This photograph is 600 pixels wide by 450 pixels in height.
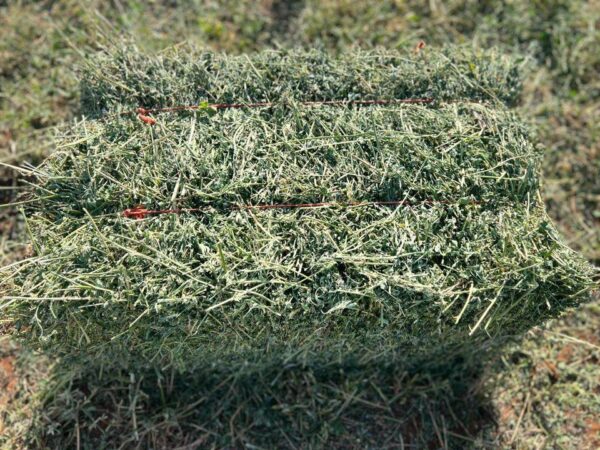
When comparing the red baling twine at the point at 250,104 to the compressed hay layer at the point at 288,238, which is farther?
the red baling twine at the point at 250,104

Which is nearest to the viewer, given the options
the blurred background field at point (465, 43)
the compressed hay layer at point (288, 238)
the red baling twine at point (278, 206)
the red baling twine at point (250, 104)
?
the compressed hay layer at point (288, 238)

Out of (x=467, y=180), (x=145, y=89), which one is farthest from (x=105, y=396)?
(x=467, y=180)

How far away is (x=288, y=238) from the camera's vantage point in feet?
8.82

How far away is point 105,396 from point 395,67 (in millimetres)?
2511

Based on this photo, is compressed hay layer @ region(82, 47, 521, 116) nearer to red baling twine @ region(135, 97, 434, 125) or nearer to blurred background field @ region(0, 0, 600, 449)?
red baling twine @ region(135, 97, 434, 125)

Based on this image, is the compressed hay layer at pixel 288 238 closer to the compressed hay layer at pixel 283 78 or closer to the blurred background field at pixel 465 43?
the compressed hay layer at pixel 283 78

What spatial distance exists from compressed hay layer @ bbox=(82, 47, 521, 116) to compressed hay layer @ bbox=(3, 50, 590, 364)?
0.25ft

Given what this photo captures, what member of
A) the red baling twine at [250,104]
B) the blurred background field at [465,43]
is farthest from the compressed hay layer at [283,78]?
the blurred background field at [465,43]

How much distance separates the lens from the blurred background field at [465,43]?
3.53 m

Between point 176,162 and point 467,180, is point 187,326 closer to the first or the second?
point 176,162

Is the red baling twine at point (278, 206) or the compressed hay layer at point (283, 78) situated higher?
the compressed hay layer at point (283, 78)

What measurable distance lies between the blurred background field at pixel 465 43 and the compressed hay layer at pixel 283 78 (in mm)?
534

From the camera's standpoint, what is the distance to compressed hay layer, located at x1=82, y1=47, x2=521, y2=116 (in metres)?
2.99

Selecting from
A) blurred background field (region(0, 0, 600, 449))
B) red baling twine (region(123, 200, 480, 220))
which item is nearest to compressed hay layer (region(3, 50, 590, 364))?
red baling twine (region(123, 200, 480, 220))
